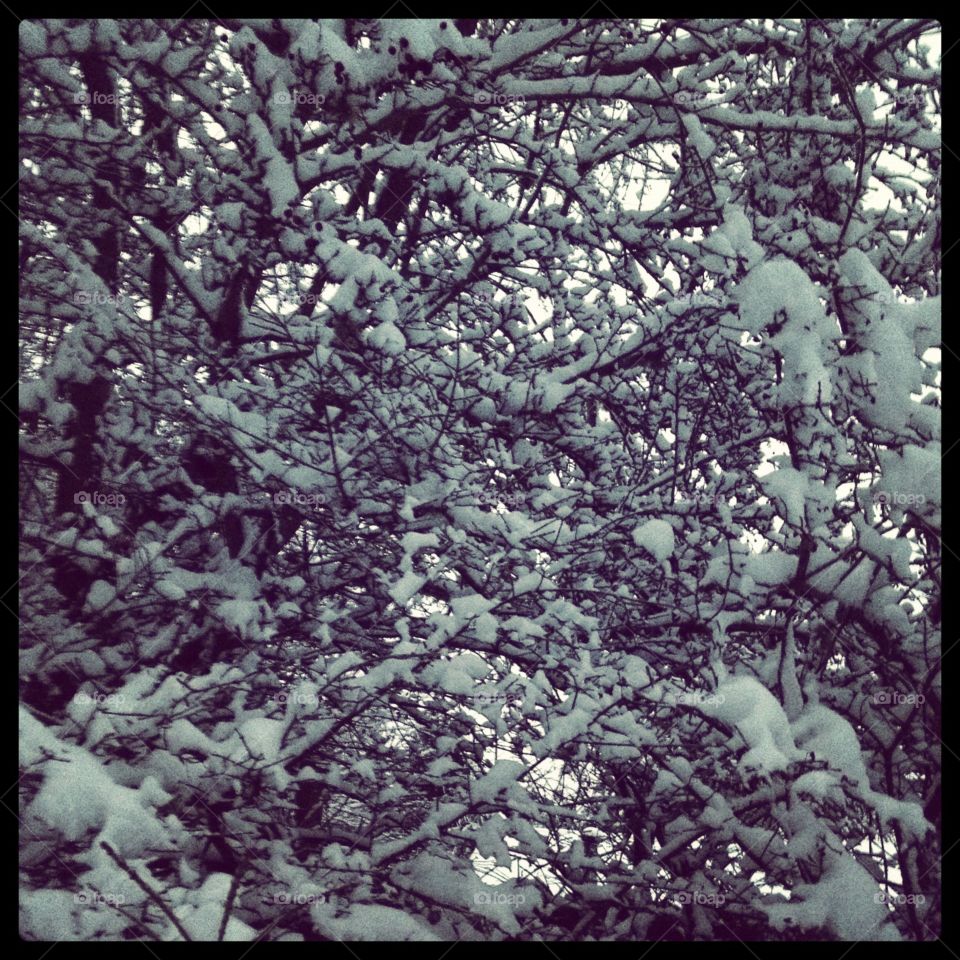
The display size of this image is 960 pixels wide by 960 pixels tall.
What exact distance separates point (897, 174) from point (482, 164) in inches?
70.7

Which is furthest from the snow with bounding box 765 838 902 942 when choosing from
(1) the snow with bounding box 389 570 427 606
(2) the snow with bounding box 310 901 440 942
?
(1) the snow with bounding box 389 570 427 606

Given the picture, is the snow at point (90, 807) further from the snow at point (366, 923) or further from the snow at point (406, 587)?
the snow at point (406, 587)

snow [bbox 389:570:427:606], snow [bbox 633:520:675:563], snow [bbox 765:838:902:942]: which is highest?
snow [bbox 633:520:675:563]

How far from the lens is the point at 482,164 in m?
3.96

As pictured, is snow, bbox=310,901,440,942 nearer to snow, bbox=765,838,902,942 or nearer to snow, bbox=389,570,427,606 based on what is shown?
snow, bbox=389,570,427,606

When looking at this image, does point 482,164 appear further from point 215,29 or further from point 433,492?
point 433,492

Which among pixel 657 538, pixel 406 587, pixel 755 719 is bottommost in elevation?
pixel 755 719

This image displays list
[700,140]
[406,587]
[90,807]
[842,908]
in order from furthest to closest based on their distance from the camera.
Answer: [700,140], [406,587], [842,908], [90,807]

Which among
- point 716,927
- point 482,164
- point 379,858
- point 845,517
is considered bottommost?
point 716,927

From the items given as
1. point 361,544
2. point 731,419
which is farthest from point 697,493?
point 361,544

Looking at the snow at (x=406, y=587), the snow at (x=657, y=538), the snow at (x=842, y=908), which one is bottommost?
the snow at (x=842, y=908)

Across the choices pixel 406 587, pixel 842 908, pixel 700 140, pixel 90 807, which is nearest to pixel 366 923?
pixel 90 807

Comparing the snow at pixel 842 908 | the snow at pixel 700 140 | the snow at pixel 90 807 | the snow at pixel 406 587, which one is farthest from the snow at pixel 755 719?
the snow at pixel 700 140

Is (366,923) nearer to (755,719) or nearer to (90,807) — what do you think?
(90,807)
